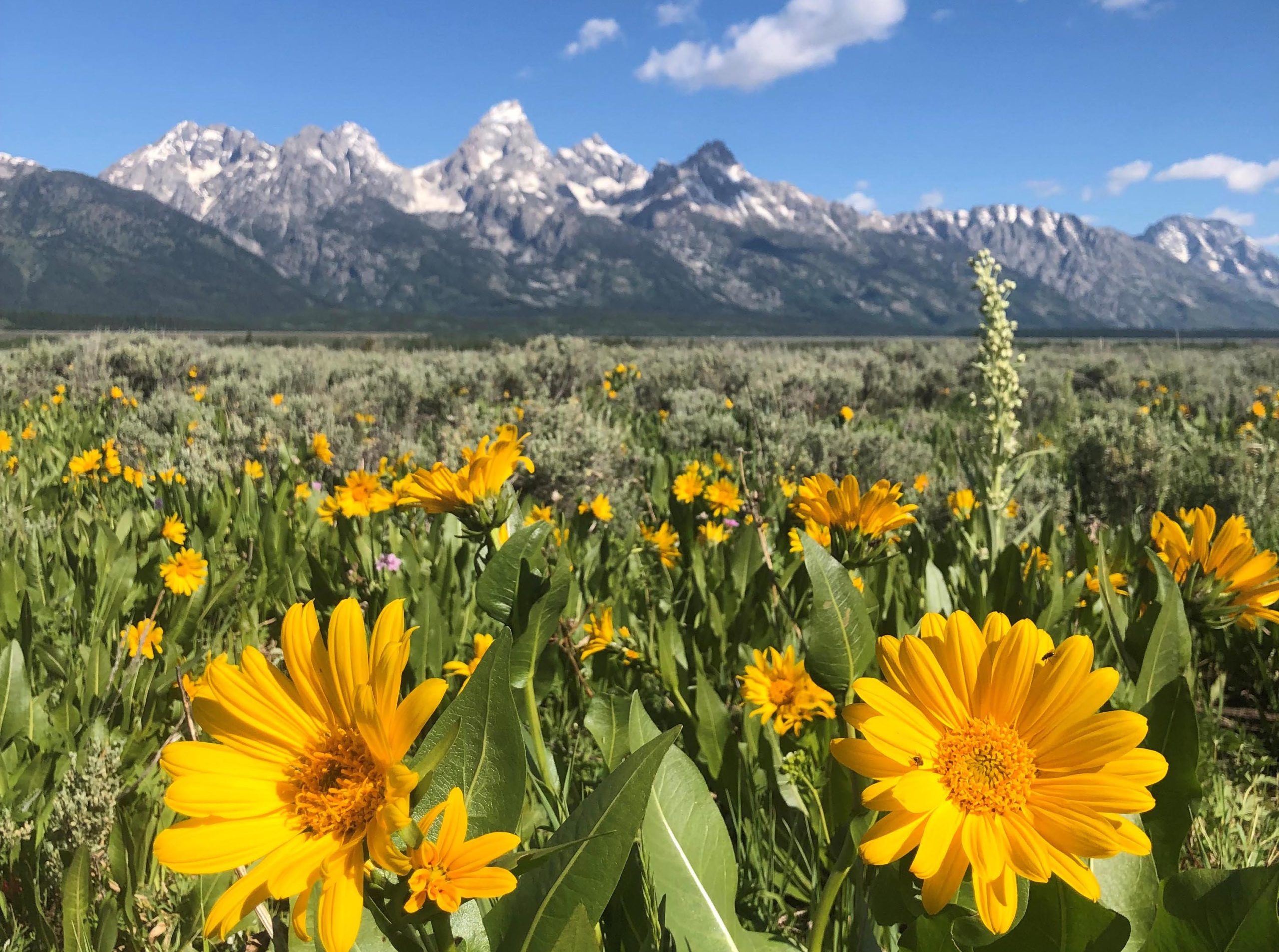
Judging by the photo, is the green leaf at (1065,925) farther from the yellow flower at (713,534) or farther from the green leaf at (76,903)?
the yellow flower at (713,534)

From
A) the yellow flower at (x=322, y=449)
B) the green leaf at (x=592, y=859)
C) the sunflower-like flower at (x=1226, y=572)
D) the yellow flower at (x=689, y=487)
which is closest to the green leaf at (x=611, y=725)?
the green leaf at (x=592, y=859)

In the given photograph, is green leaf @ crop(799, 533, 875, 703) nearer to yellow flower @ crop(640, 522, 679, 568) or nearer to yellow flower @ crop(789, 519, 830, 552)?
yellow flower @ crop(789, 519, 830, 552)

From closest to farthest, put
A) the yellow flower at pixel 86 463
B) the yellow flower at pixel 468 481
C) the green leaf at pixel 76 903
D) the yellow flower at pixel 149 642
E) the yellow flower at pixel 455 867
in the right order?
the yellow flower at pixel 455 867 < the green leaf at pixel 76 903 < the yellow flower at pixel 468 481 < the yellow flower at pixel 149 642 < the yellow flower at pixel 86 463

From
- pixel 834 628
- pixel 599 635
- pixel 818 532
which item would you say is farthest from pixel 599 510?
pixel 834 628

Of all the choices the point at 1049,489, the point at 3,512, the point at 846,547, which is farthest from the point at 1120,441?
the point at 3,512

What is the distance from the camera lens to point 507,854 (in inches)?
24.8

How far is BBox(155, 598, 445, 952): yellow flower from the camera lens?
54cm

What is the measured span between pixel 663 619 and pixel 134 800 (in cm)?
152

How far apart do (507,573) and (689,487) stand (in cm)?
241

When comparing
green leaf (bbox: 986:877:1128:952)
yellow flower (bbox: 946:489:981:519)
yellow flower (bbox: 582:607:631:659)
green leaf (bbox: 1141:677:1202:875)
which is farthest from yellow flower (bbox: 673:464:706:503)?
green leaf (bbox: 986:877:1128:952)

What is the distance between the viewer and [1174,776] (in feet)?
3.41

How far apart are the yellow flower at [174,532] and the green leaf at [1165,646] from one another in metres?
3.15

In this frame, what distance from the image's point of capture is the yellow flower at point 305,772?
54cm

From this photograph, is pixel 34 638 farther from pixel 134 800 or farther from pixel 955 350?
pixel 955 350
